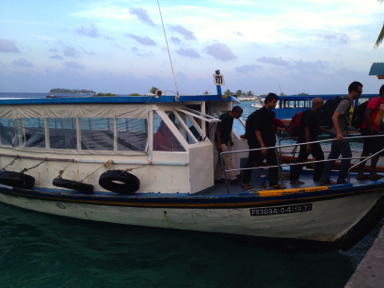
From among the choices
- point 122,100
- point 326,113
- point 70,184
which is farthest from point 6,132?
point 326,113

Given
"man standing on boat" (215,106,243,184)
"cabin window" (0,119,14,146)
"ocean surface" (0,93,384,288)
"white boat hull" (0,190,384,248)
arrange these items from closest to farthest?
"ocean surface" (0,93,384,288) → "white boat hull" (0,190,384,248) → "man standing on boat" (215,106,243,184) → "cabin window" (0,119,14,146)

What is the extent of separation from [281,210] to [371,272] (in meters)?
1.63

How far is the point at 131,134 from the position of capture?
6207 mm

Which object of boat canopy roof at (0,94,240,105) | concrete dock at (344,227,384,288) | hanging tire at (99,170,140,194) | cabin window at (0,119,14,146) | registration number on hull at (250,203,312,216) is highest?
boat canopy roof at (0,94,240,105)

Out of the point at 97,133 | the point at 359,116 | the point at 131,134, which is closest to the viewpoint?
the point at 359,116

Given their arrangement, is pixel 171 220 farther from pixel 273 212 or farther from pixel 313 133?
pixel 313 133

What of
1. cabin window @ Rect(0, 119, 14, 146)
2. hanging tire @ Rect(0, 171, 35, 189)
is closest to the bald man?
hanging tire @ Rect(0, 171, 35, 189)

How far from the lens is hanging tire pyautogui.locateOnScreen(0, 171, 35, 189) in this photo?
6.72 metres

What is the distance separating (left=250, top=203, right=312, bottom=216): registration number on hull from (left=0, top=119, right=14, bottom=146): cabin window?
17.5 ft

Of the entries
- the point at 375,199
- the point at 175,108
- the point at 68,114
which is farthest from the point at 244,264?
the point at 68,114

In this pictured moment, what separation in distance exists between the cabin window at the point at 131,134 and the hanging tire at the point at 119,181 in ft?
1.71

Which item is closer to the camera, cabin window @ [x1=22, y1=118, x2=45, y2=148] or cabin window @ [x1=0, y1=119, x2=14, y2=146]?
cabin window @ [x1=22, y1=118, x2=45, y2=148]

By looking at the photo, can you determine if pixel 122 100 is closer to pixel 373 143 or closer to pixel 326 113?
pixel 326 113

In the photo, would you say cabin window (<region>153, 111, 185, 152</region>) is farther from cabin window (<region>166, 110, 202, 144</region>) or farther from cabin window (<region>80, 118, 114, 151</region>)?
cabin window (<region>80, 118, 114, 151</region>)
